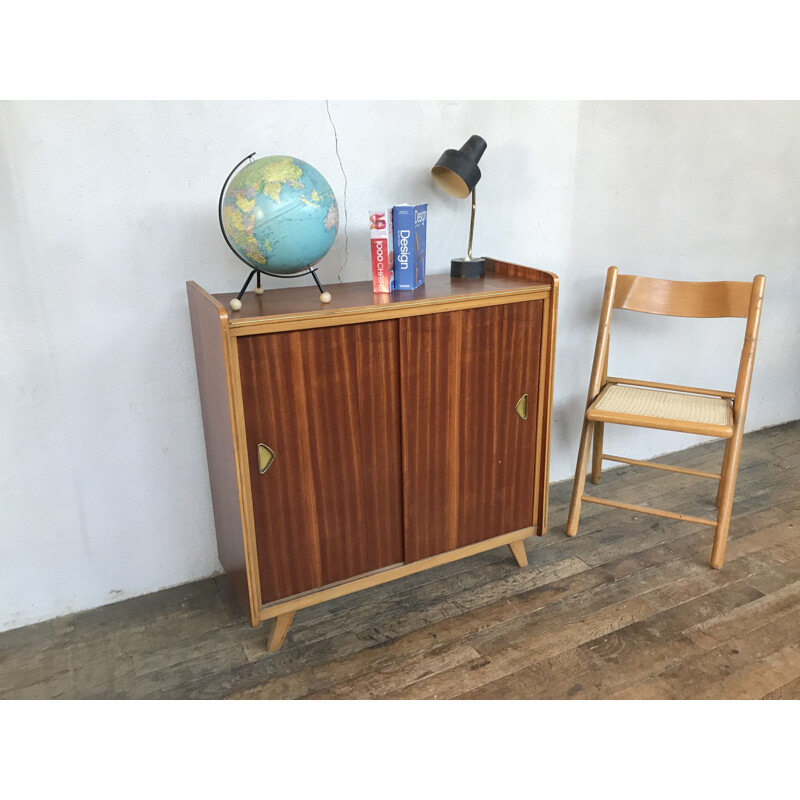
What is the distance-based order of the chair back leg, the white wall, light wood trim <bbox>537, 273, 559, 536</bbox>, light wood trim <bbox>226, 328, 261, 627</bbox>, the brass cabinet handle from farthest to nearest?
1. the chair back leg
2. light wood trim <bbox>537, 273, 559, 536</bbox>
3. the white wall
4. the brass cabinet handle
5. light wood trim <bbox>226, 328, 261, 627</bbox>

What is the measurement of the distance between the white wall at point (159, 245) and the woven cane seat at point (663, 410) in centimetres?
40

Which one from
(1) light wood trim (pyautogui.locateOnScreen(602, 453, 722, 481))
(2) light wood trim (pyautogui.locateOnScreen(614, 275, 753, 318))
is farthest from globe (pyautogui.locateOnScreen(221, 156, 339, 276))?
(1) light wood trim (pyautogui.locateOnScreen(602, 453, 722, 481))

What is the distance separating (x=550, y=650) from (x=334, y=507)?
2.40ft

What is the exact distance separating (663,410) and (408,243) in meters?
1.08

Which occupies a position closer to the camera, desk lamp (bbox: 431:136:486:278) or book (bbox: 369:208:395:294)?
book (bbox: 369:208:395:294)

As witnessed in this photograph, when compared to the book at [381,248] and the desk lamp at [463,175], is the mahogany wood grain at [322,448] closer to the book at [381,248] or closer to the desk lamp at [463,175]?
the book at [381,248]

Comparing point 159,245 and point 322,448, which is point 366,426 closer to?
point 322,448

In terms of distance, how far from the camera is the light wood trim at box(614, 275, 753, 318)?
7.70 feet

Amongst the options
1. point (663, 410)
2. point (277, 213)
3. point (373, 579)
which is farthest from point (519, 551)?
point (277, 213)

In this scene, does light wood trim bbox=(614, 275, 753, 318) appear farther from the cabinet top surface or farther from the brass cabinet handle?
→ the brass cabinet handle

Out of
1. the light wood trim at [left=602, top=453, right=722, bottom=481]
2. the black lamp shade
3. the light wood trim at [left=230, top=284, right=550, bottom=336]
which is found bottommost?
the light wood trim at [left=602, top=453, right=722, bottom=481]

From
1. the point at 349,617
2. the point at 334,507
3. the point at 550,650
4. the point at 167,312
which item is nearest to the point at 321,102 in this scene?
the point at 167,312

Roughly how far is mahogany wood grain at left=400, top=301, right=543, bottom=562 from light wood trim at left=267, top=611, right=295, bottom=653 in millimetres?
400

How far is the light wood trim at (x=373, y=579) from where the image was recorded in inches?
72.5
